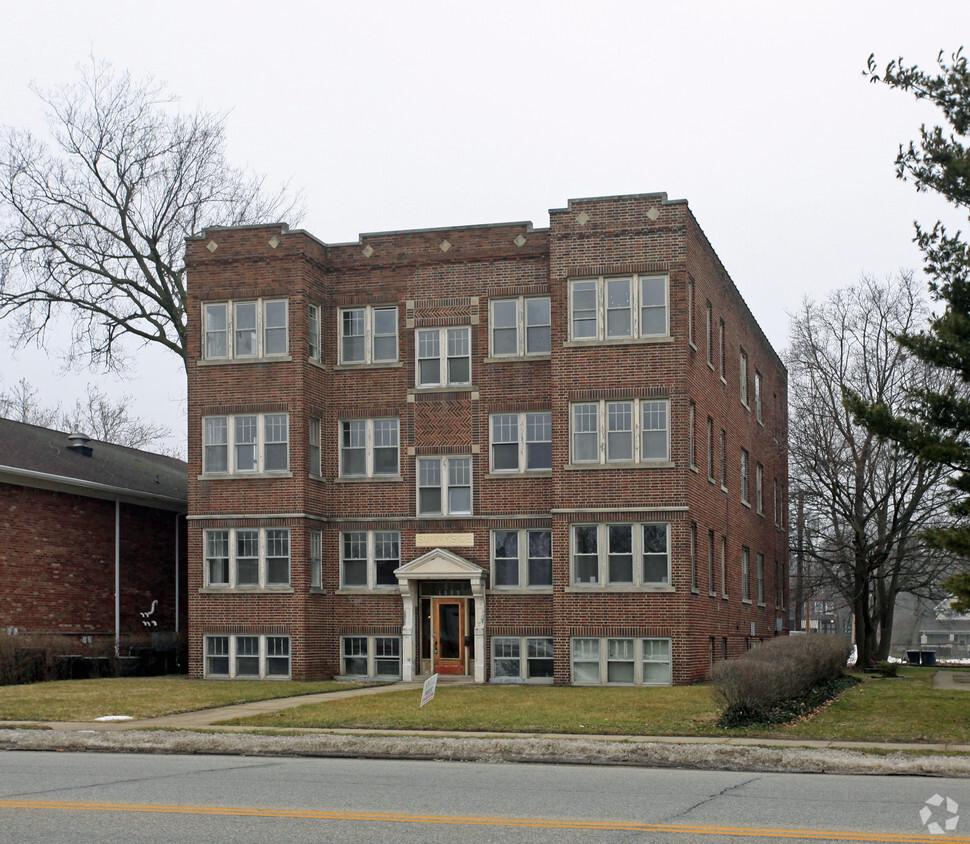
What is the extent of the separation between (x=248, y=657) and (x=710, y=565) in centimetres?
1225

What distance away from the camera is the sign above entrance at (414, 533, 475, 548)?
3300cm

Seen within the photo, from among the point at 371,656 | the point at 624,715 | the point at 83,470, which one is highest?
the point at 83,470

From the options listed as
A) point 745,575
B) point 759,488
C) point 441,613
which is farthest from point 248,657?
point 759,488

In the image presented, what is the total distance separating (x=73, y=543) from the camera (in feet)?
116

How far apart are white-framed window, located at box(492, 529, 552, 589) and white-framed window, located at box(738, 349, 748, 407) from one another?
11.1 meters

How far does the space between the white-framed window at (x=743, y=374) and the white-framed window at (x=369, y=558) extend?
13153 mm

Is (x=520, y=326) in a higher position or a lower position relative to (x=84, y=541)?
higher

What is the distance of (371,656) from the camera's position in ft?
111

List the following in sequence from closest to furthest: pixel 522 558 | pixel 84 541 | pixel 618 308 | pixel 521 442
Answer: pixel 618 308
pixel 522 558
pixel 521 442
pixel 84 541

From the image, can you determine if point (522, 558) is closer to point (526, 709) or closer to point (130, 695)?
point (526, 709)

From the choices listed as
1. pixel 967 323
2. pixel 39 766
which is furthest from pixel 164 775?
pixel 967 323

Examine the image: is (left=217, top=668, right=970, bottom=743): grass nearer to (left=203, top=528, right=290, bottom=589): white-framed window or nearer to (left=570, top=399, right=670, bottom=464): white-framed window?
(left=570, top=399, right=670, bottom=464): white-framed window

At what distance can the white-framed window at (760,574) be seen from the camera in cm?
4247

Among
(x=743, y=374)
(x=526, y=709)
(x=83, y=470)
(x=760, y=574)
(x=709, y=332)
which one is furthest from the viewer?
(x=760, y=574)
